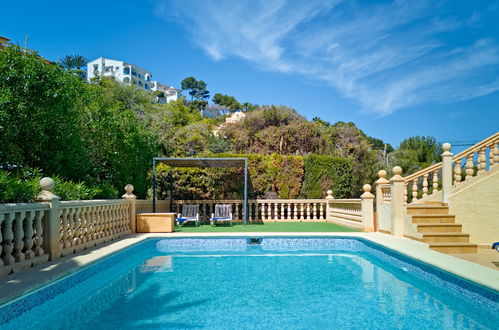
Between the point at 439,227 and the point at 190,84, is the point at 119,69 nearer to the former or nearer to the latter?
the point at 190,84

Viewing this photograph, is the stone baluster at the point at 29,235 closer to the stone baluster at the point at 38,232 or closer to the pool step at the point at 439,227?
the stone baluster at the point at 38,232

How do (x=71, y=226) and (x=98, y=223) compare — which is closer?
(x=71, y=226)

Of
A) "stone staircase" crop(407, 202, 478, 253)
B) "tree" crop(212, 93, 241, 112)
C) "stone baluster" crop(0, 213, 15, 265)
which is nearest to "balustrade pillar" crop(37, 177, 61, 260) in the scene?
"stone baluster" crop(0, 213, 15, 265)

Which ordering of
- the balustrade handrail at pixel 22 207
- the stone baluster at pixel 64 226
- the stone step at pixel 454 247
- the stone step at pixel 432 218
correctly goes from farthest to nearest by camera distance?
the stone step at pixel 432 218
the stone step at pixel 454 247
the stone baluster at pixel 64 226
the balustrade handrail at pixel 22 207

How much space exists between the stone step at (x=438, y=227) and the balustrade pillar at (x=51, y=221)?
24.1ft

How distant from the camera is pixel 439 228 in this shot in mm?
7844

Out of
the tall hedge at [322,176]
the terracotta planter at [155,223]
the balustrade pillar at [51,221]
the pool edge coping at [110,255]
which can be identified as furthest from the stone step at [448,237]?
the tall hedge at [322,176]

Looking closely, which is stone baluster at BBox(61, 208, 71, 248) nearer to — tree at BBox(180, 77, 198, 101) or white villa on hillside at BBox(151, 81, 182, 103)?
tree at BBox(180, 77, 198, 101)

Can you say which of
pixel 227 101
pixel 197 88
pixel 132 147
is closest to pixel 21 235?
pixel 132 147

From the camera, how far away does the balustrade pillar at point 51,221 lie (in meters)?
5.54

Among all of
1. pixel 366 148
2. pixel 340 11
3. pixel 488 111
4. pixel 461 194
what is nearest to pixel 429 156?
pixel 488 111

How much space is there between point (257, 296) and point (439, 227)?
5270mm

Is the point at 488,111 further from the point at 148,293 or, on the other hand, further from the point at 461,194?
the point at 148,293

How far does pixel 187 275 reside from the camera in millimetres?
5934
